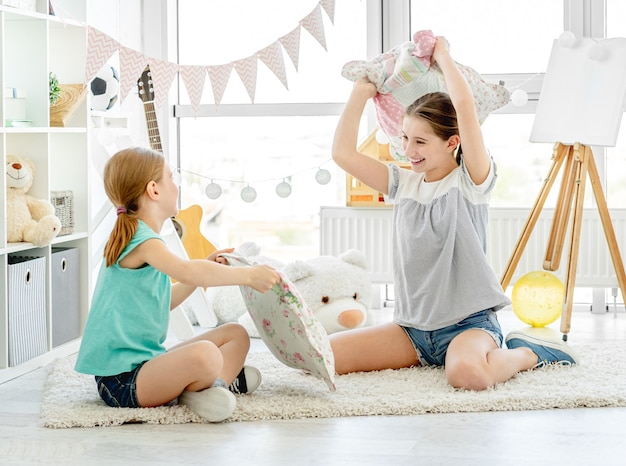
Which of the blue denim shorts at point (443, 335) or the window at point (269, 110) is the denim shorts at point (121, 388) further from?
the window at point (269, 110)

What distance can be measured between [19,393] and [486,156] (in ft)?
4.37

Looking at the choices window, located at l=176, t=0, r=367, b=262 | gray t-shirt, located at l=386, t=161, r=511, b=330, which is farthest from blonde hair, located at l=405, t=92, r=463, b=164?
window, located at l=176, t=0, r=367, b=262

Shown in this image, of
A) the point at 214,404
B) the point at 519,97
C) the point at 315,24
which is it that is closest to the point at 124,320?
the point at 214,404

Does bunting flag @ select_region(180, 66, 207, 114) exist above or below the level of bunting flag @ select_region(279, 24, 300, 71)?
below

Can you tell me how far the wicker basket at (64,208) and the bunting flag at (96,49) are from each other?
0.37m

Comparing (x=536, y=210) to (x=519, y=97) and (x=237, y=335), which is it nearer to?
(x=519, y=97)

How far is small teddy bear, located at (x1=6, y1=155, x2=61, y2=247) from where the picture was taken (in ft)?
8.19

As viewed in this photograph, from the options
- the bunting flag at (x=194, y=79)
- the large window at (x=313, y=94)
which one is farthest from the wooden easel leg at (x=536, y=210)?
the bunting flag at (x=194, y=79)

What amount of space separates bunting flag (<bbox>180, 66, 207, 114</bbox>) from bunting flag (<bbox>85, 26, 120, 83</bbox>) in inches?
10.2

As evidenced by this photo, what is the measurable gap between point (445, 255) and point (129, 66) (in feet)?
3.62

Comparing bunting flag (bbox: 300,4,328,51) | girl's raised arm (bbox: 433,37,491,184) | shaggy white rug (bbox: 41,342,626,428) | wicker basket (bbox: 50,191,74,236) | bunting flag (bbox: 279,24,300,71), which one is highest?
bunting flag (bbox: 300,4,328,51)

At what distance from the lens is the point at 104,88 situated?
310 centimetres

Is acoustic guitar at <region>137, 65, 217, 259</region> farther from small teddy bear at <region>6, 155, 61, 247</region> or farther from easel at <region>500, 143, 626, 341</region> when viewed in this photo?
easel at <region>500, 143, 626, 341</region>

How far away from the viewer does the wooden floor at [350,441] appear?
1.68 meters
